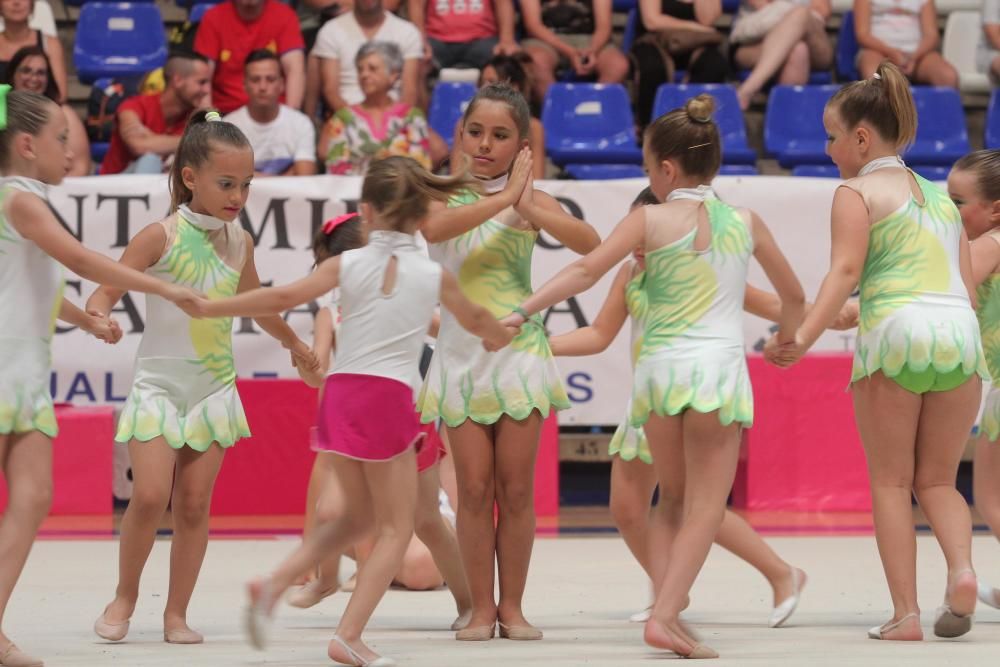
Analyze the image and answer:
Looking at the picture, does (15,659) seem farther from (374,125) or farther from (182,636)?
(374,125)

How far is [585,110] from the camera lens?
955cm

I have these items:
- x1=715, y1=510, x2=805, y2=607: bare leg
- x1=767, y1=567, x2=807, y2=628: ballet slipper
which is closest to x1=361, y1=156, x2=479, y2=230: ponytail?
x1=715, y1=510, x2=805, y2=607: bare leg

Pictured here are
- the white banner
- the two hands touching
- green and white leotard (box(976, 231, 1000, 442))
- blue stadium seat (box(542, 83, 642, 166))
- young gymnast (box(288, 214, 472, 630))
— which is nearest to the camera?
the two hands touching

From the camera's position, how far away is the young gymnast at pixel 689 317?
157 inches

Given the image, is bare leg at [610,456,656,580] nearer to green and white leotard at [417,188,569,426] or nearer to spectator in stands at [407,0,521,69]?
green and white leotard at [417,188,569,426]

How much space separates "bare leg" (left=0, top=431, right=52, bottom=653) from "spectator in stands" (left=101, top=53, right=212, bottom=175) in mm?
4890

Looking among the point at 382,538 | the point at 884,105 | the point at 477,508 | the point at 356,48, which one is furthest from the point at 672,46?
the point at 382,538

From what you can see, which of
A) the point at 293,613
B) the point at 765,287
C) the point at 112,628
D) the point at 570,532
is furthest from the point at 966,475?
the point at 112,628

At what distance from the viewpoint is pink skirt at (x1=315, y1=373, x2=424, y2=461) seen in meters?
3.74

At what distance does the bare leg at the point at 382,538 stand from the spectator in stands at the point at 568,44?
6.19 metres

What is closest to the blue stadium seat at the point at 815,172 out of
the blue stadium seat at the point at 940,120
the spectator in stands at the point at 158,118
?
the blue stadium seat at the point at 940,120

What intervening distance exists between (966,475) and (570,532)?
2961mm

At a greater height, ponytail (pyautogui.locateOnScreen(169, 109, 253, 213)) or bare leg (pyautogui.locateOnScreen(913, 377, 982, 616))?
ponytail (pyautogui.locateOnScreen(169, 109, 253, 213))

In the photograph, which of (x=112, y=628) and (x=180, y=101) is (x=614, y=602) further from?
(x=180, y=101)
